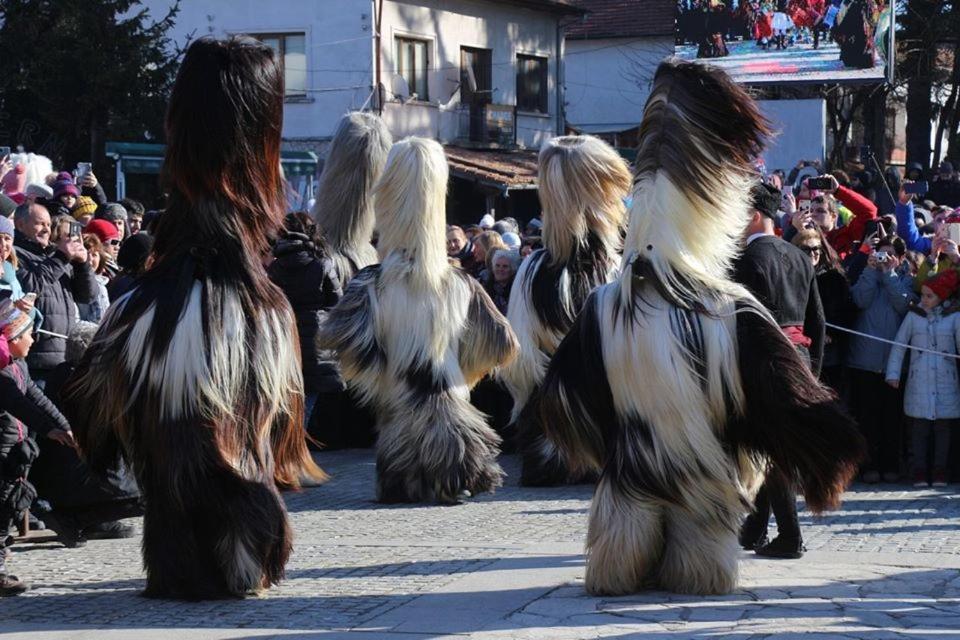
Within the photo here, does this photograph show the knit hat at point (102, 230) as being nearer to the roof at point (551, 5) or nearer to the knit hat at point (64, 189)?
the knit hat at point (64, 189)

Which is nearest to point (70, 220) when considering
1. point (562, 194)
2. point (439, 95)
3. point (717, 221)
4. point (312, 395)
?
point (312, 395)

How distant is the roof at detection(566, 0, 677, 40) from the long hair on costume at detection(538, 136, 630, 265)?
3618cm

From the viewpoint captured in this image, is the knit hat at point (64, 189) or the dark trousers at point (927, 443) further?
the knit hat at point (64, 189)

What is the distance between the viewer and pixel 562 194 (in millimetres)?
9859

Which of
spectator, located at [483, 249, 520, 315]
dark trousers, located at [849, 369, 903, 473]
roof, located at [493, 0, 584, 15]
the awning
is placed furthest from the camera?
roof, located at [493, 0, 584, 15]

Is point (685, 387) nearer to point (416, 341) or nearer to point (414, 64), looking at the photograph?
point (416, 341)

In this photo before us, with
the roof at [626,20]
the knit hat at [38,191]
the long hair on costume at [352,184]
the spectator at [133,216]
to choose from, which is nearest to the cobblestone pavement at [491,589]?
the long hair on costume at [352,184]

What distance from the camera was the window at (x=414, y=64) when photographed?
115 ft

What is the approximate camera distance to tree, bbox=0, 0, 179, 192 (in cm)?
2631

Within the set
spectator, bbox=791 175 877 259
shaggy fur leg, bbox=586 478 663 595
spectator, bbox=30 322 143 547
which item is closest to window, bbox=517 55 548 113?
spectator, bbox=791 175 877 259

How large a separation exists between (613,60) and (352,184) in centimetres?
3684

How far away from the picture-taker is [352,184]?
10406 mm

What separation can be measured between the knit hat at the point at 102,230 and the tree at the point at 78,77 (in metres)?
15.6

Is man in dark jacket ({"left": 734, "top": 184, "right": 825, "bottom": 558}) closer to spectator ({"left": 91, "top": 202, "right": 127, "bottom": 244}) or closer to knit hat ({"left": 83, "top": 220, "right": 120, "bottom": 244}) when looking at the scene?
knit hat ({"left": 83, "top": 220, "right": 120, "bottom": 244})
